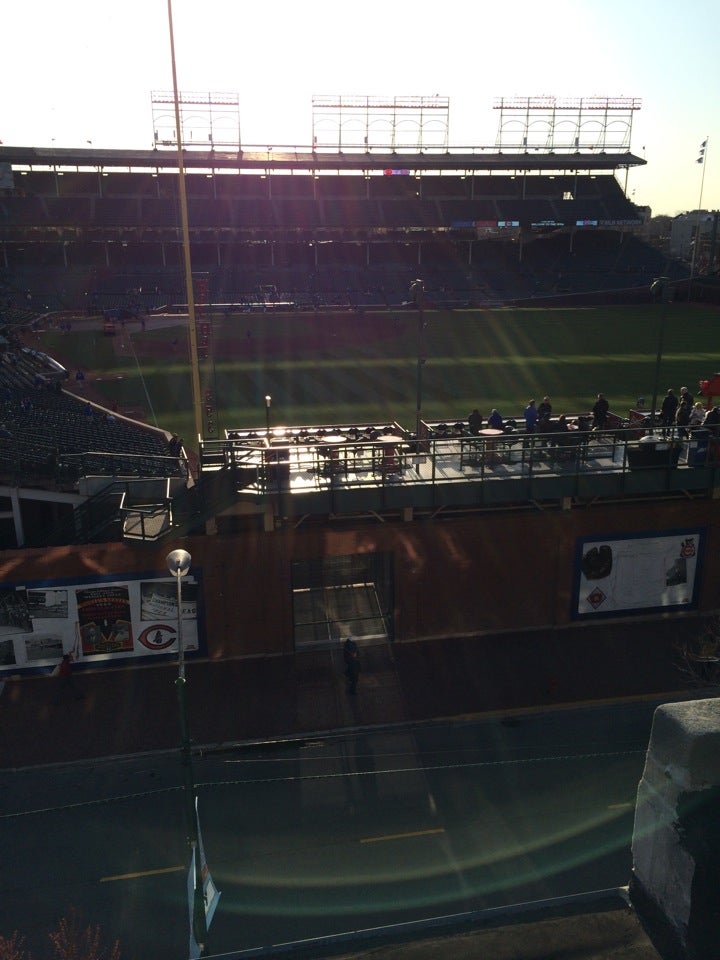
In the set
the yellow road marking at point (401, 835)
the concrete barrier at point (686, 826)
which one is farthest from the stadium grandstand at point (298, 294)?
the concrete barrier at point (686, 826)

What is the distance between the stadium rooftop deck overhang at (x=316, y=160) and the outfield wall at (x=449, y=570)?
7443cm

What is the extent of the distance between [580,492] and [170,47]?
1447cm

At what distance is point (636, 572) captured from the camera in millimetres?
18609

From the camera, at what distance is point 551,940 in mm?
3799

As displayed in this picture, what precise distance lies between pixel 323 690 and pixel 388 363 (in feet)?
104

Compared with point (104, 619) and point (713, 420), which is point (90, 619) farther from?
point (713, 420)

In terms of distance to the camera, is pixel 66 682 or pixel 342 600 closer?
pixel 66 682

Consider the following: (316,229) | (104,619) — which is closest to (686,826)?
(104,619)

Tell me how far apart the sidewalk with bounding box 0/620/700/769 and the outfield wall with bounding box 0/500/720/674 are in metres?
0.60

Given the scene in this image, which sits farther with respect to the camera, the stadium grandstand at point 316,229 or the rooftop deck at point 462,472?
the stadium grandstand at point 316,229

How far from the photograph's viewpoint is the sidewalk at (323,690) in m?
14.6

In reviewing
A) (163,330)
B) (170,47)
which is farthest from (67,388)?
(170,47)

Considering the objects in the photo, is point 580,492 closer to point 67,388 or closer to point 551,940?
point 551,940

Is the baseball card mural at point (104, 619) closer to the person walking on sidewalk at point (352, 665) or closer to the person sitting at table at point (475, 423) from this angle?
the person walking on sidewalk at point (352, 665)
